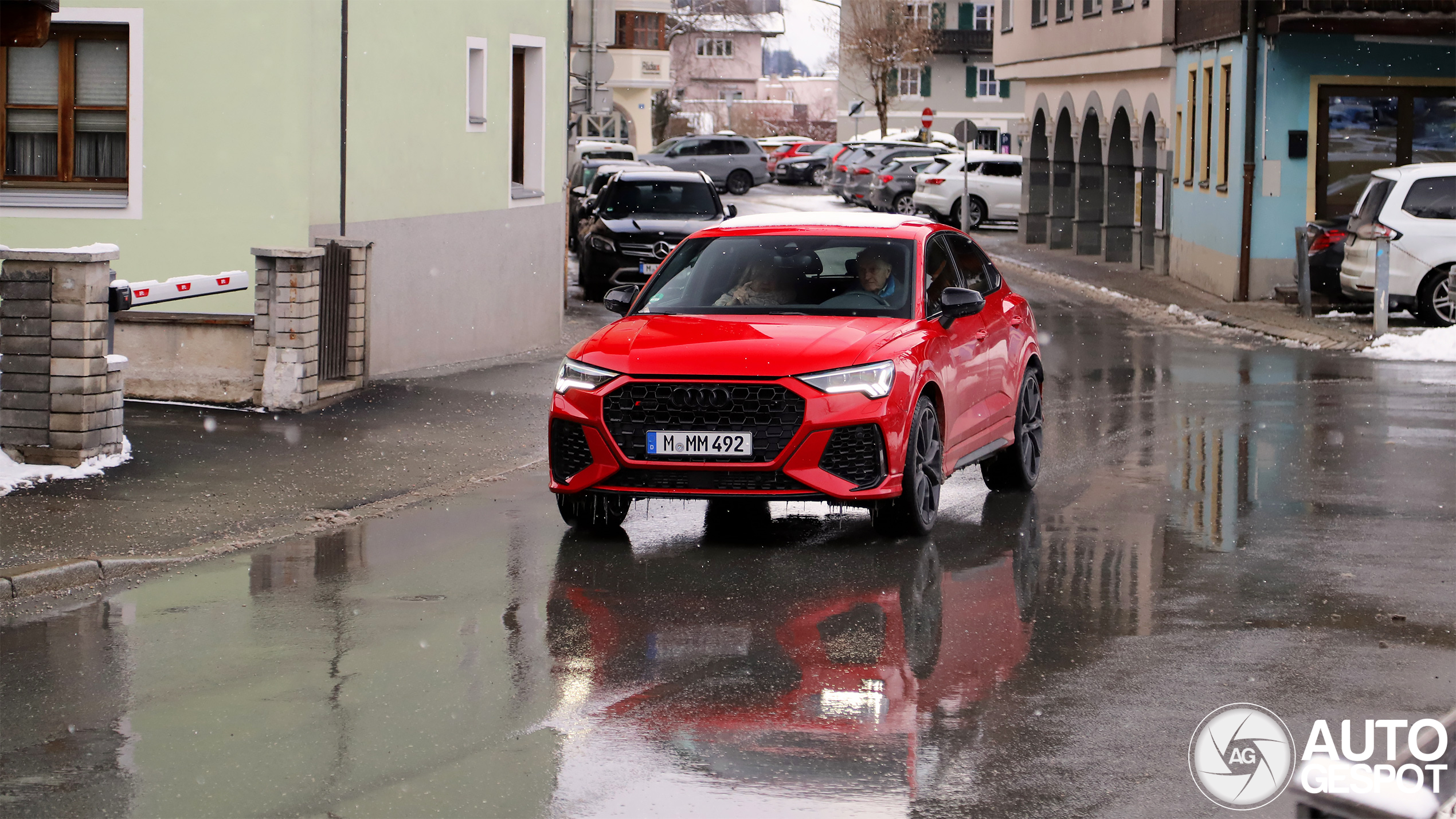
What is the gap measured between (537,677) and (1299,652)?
9.39 ft

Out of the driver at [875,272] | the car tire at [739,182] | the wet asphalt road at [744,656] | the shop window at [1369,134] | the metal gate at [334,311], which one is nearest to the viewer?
the wet asphalt road at [744,656]

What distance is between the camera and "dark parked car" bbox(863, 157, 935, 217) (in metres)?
51.8

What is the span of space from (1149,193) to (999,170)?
46.7ft

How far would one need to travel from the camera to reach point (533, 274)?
2039cm

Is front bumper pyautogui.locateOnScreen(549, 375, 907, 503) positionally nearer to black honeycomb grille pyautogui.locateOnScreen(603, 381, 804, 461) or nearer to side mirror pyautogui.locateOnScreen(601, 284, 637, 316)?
black honeycomb grille pyautogui.locateOnScreen(603, 381, 804, 461)

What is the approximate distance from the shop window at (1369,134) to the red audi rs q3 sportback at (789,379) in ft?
56.8

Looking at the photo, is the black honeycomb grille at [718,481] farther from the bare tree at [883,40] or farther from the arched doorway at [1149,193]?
the bare tree at [883,40]

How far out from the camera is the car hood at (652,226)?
27.0 m

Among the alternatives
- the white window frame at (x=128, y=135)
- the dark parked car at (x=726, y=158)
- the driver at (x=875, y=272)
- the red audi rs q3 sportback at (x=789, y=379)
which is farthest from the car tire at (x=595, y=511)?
the dark parked car at (x=726, y=158)

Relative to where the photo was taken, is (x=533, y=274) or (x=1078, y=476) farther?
(x=533, y=274)

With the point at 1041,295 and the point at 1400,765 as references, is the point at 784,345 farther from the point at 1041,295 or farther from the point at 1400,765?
the point at 1041,295

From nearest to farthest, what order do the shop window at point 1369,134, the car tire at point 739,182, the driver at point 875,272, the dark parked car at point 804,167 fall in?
the driver at point 875,272 < the shop window at point 1369,134 < the car tire at point 739,182 < the dark parked car at point 804,167

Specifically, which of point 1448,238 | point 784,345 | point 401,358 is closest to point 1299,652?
point 784,345

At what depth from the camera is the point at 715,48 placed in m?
120
